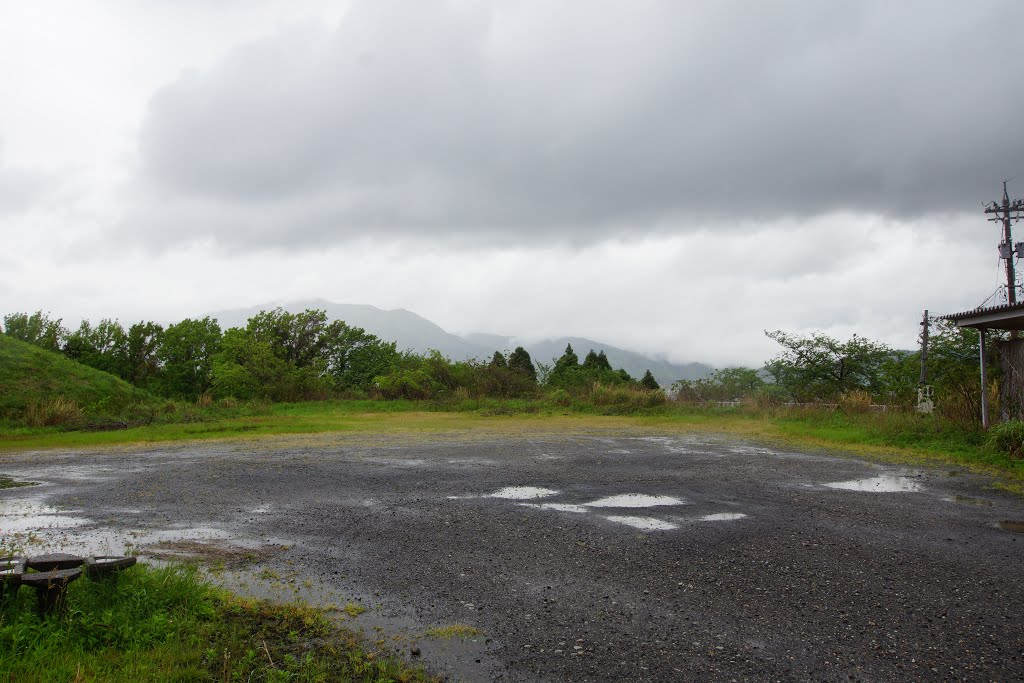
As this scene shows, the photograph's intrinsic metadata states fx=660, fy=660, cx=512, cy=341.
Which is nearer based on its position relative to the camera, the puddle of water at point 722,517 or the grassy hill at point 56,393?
the puddle of water at point 722,517

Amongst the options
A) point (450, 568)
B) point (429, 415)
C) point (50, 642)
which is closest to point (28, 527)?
point (50, 642)

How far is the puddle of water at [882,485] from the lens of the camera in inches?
347

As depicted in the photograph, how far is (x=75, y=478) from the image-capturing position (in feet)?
32.4

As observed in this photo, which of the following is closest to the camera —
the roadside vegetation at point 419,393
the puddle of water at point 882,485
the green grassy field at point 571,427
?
the puddle of water at point 882,485

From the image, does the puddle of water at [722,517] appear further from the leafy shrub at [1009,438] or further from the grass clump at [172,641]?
the leafy shrub at [1009,438]

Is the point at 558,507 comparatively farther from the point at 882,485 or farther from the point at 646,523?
the point at 882,485

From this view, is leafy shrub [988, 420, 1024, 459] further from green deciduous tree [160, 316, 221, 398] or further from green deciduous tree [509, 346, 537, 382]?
green deciduous tree [160, 316, 221, 398]

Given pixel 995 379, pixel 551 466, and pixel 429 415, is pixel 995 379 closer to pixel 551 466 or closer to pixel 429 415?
pixel 551 466

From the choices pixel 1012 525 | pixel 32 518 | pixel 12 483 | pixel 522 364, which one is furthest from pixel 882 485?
pixel 522 364

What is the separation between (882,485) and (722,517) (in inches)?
140

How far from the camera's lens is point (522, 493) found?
28.2 ft

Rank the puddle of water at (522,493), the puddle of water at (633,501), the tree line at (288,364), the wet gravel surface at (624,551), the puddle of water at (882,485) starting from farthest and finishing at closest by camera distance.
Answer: the tree line at (288,364)
the puddle of water at (882,485)
the puddle of water at (522,493)
the puddle of water at (633,501)
the wet gravel surface at (624,551)

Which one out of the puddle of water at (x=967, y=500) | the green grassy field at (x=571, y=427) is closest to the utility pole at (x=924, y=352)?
the green grassy field at (x=571, y=427)

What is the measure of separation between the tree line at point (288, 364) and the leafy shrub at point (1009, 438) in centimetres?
1748
